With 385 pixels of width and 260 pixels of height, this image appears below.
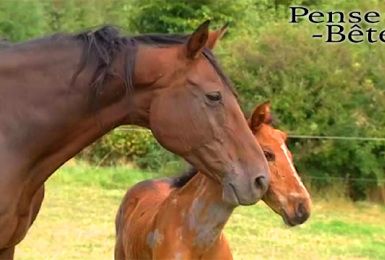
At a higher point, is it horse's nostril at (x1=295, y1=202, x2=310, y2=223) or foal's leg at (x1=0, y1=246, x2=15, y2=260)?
foal's leg at (x1=0, y1=246, x2=15, y2=260)

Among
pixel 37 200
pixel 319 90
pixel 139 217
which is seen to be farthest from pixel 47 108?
pixel 319 90

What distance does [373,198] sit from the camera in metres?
10.8

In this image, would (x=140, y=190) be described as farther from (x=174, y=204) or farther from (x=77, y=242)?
(x=77, y=242)

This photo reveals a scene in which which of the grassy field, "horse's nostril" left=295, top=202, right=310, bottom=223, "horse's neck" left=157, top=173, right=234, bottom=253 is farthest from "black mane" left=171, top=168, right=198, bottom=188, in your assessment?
the grassy field

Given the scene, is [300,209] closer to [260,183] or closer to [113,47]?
[260,183]

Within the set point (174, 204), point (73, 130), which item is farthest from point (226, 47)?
point (73, 130)

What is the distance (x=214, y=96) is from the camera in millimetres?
2633

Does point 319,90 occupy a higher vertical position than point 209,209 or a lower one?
lower

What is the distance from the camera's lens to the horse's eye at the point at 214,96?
8.63 feet

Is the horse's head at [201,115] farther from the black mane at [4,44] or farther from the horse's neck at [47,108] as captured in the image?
the black mane at [4,44]

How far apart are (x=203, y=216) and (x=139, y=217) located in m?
0.63

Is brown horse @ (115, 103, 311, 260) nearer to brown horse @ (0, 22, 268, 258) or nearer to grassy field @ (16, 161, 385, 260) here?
brown horse @ (0, 22, 268, 258)

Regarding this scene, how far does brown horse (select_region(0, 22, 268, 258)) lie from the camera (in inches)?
104

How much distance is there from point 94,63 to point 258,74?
8.29 meters
